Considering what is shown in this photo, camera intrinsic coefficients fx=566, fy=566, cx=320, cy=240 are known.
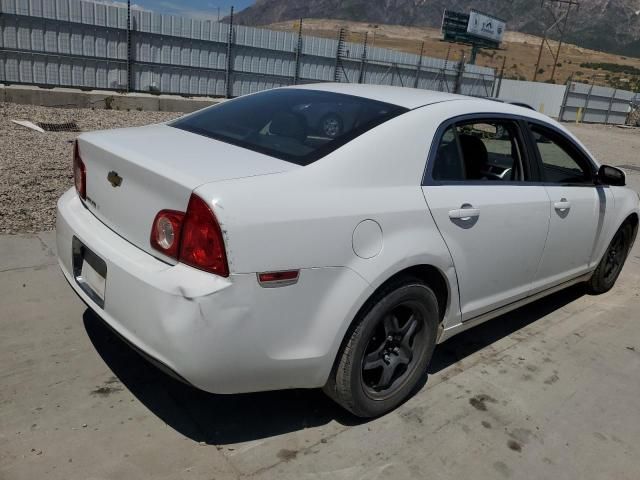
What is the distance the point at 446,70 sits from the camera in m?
24.9

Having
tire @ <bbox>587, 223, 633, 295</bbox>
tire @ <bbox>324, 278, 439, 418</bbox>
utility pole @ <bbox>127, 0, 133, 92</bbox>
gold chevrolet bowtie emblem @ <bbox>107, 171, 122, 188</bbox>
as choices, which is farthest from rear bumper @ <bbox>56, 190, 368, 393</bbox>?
Result: utility pole @ <bbox>127, 0, 133, 92</bbox>

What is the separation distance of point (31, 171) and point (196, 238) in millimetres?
4855

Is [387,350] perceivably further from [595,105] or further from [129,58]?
[595,105]

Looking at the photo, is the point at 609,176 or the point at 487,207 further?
the point at 609,176

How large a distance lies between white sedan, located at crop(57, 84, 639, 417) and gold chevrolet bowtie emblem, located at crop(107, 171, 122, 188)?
10 mm

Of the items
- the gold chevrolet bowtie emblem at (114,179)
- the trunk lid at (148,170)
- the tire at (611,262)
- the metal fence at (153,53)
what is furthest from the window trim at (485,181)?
the metal fence at (153,53)

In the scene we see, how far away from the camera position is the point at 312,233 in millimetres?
2287

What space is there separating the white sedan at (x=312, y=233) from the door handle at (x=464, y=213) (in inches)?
0.4

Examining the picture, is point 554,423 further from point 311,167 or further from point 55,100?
point 55,100

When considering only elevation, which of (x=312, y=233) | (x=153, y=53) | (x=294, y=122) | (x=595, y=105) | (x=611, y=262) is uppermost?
(x=294, y=122)

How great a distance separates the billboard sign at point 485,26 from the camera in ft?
145

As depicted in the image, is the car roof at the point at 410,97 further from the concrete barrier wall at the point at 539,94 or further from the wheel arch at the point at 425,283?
the concrete barrier wall at the point at 539,94

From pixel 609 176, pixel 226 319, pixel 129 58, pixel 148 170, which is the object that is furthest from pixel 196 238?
pixel 129 58

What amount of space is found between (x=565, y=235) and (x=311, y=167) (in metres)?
2.17
